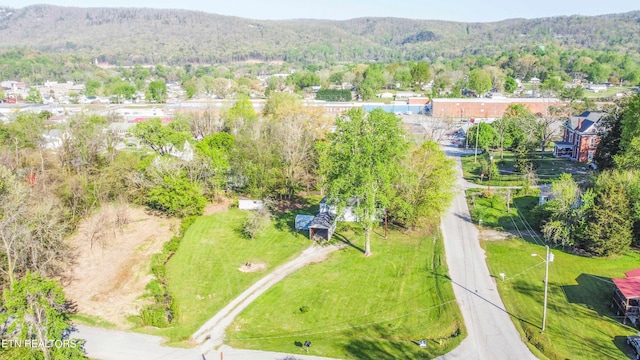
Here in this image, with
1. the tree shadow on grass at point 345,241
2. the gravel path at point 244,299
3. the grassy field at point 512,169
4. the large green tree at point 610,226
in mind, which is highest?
the large green tree at point 610,226

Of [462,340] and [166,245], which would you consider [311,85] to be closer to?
[166,245]

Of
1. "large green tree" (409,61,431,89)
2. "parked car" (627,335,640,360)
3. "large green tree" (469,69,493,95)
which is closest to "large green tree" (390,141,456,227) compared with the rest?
"parked car" (627,335,640,360)

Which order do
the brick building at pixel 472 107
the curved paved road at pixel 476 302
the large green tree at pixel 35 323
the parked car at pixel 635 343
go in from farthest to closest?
the brick building at pixel 472 107, the curved paved road at pixel 476 302, the parked car at pixel 635 343, the large green tree at pixel 35 323

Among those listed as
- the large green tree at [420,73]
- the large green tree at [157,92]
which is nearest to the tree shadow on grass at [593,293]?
the large green tree at [157,92]

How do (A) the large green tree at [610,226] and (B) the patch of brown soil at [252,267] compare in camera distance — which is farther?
(B) the patch of brown soil at [252,267]

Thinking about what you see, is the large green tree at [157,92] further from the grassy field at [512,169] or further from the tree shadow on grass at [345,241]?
the tree shadow on grass at [345,241]

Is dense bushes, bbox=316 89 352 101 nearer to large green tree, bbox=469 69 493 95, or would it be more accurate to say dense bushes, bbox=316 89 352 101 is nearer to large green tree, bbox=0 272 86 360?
large green tree, bbox=469 69 493 95

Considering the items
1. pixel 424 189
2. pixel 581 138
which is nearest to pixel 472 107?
pixel 581 138
